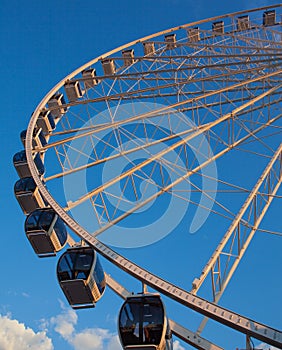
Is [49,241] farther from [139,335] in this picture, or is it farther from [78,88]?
[78,88]

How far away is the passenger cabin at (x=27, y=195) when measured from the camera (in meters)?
14.2

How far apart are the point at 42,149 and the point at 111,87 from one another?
5.62m

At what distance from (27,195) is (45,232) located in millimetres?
2386

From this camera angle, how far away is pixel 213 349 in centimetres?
746

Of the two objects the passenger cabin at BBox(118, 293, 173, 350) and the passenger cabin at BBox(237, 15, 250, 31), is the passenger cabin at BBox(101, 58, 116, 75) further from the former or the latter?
the passenger cabin at BBox(118, 293, 173, 350)

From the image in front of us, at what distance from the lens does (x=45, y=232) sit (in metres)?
12.2

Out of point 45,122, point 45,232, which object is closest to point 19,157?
point 45,122

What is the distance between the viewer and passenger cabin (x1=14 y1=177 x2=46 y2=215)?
1417 cm

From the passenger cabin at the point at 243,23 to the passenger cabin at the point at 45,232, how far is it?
1800 centimetres

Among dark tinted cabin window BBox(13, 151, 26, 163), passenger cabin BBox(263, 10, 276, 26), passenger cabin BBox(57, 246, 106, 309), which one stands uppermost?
passenger cabin BBox(263, 10, 276, 26)

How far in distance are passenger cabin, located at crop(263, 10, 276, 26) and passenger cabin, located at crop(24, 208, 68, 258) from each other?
19256 mm

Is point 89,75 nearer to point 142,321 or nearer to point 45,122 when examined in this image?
point 45,122

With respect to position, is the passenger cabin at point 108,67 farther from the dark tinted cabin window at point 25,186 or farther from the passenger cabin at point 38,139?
the dark tinted cabin window at point 25,186

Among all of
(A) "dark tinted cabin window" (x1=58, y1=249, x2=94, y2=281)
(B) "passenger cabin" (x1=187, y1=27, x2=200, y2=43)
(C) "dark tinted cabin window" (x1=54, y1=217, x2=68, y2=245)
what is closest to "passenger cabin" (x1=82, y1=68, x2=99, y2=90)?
(B) "passenger cabin" (x1=187, y1=27, x2=200, y2=43)
